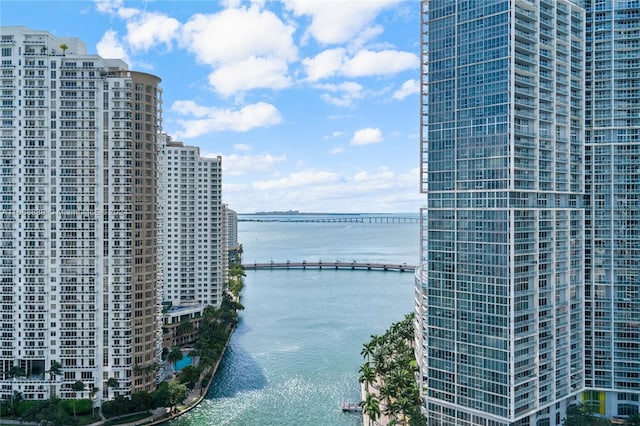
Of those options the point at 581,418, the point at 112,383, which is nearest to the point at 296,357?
the point at 112,383

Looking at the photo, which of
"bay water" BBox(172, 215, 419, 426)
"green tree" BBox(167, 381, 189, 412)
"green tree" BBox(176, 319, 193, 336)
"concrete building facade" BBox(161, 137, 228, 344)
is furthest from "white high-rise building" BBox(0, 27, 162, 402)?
"concrete building facade" BBox(161, 137, 228, 344)

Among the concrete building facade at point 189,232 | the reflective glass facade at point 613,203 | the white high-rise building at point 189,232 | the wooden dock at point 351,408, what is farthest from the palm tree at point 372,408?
the concrete building facade at point 189,232

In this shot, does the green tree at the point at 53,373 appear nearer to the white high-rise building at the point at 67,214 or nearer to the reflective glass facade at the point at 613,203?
the white high-rise building at the point at 67,214

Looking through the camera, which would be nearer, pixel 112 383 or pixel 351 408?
pixel 112 383

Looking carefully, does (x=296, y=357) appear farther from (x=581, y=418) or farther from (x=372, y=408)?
(x=581, y=418)

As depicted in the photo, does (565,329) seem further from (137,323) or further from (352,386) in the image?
(137,323)
